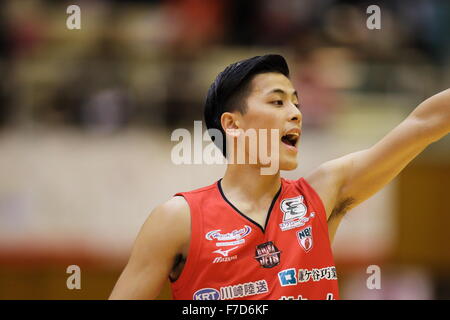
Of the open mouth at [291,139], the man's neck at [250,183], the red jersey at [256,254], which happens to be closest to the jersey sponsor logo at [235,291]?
the red jersey at [256,254]

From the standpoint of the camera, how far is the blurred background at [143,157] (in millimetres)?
10180

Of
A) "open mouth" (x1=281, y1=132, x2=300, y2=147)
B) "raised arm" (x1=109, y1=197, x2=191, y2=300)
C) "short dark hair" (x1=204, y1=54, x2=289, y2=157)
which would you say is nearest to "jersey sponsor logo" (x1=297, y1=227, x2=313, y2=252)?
"open mouth" (x1=281, y1=132, x2=300, y2=147)

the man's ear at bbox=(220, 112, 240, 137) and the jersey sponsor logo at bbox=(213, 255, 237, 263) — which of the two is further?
the man's ear at bbox=(220, 112, 240, 137)

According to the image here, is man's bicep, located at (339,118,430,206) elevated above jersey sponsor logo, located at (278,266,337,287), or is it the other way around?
man's bicep, located at (339,118,430,206)

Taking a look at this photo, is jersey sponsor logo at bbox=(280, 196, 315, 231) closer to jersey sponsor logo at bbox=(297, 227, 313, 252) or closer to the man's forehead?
jersey sponsor logo at bbox=(297, 227, 313, 252)

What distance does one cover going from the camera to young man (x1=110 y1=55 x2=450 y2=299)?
4488 mm

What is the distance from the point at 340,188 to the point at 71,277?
21.4 feet

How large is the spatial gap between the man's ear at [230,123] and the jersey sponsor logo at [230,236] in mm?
567

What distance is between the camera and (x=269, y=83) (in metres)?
4.67

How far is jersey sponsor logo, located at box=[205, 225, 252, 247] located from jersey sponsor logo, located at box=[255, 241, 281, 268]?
0.10 m

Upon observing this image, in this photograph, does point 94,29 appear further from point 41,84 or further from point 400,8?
point 400,8

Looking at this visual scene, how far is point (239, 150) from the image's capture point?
4.84 m

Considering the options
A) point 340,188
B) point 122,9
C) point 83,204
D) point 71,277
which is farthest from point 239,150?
point 122,9
